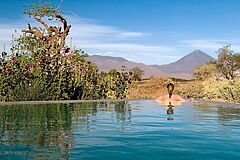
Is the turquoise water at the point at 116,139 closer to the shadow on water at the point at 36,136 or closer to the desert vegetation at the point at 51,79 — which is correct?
the shadow on water at the point at 36,136

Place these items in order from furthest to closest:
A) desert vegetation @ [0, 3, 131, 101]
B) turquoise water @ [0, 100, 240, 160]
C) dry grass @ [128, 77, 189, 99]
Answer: dry grass @ [128, 77, 189, 99] → desert vegetation @ [0, 3, 131, 101] → turquoise water @ [0, 100, 240, 160]

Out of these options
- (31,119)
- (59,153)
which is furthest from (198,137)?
(31,119)

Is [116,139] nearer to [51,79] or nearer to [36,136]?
[36,136]

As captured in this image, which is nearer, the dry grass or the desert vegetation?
the desert vegetation

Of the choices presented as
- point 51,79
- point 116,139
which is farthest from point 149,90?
point 116,139

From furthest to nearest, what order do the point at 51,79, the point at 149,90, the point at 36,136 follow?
the point at 149,90 < the point at 51,79 < the point at 36,136

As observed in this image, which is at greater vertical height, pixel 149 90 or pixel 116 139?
pixel 149 90

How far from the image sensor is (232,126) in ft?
27.8

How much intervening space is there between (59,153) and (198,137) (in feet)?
9.70

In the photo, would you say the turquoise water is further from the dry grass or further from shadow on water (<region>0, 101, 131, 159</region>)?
the dry grass

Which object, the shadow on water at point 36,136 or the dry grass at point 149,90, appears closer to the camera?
the shadow on water at point 36,136

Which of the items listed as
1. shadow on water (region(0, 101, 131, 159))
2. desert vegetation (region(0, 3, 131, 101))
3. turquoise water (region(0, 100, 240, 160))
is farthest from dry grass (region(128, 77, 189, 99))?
shadow on water (region(0, 101, 131, 159))

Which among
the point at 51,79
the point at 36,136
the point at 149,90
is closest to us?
the point at 36,136

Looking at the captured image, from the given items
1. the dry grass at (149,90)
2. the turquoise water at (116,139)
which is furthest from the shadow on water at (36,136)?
the dry grass at (149,90)
